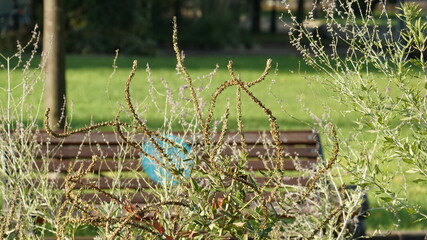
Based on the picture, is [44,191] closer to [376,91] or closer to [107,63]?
[376,91]

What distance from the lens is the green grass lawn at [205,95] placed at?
1147 centimetres

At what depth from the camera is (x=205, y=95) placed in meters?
15.2

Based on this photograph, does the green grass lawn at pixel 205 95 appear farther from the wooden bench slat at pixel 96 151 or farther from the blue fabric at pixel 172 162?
the blue fabric at pixel 172 162

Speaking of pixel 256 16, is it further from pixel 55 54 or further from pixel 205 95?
pixel 55 54

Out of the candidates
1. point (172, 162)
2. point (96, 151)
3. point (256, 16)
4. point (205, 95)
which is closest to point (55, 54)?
point (96, 151)

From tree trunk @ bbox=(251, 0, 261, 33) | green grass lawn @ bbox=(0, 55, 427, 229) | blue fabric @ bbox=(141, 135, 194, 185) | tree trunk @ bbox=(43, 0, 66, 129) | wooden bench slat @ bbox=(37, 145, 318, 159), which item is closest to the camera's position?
blue fabric @ bbox=(141, 135, 194, 185)

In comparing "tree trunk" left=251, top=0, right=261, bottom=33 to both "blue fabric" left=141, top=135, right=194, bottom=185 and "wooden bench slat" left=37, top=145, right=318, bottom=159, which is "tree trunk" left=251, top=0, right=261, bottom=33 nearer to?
"wooden bench slat" left=37, top=145, right=318, bottom=159

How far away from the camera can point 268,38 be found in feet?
118

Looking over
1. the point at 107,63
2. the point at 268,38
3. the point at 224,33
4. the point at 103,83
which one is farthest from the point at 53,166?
the point at 268,38

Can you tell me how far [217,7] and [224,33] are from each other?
705 millimetres

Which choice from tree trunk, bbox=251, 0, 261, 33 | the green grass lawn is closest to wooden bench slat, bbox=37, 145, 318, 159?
the green grass lawn

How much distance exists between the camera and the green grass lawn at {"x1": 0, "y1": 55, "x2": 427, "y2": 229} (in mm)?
11469

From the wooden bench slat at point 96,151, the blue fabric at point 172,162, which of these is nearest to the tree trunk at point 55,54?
the wooden bench slat at point 96,151

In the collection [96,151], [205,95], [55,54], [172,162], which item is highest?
[172,162]
